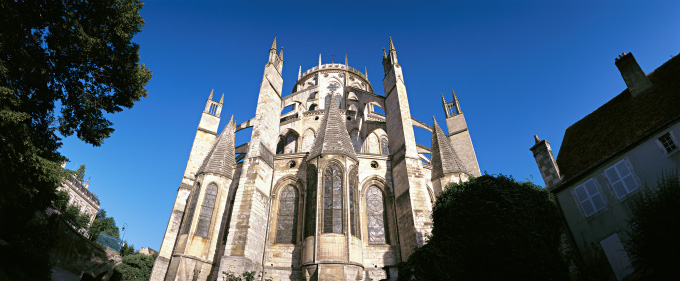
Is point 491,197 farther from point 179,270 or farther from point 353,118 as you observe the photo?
point 353,118

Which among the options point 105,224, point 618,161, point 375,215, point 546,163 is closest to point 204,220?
point 375,215

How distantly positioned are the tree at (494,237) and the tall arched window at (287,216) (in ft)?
18.3

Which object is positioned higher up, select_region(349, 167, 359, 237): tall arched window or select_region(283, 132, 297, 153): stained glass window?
select_region(283, 132, 297, 153): stained glass window

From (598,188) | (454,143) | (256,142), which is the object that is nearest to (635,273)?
(598,188)

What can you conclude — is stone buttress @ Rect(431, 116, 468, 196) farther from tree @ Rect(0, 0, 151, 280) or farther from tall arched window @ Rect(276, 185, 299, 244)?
tree @ Rect(0, 0, 151, 280)

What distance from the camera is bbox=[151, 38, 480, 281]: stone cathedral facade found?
45.3 feet

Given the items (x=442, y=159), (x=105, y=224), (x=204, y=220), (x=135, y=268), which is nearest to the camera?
(x=204, y=220)

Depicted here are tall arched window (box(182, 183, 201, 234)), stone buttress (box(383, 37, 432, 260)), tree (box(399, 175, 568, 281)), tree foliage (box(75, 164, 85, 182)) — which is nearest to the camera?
tree (box(399, 175, 568, 281))

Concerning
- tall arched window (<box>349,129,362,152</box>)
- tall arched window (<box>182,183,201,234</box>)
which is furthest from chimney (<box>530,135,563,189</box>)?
tall arched window (<box>182,183,201,234</box>)

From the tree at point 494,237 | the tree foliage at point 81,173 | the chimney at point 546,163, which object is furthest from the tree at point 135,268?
the tree foliage at point 81,173

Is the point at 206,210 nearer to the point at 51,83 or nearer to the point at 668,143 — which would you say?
the point at 51,83

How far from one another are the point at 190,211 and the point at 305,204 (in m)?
5.40

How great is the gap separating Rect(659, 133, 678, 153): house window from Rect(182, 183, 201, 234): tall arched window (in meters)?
17.4

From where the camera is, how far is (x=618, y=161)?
10.6 meters
